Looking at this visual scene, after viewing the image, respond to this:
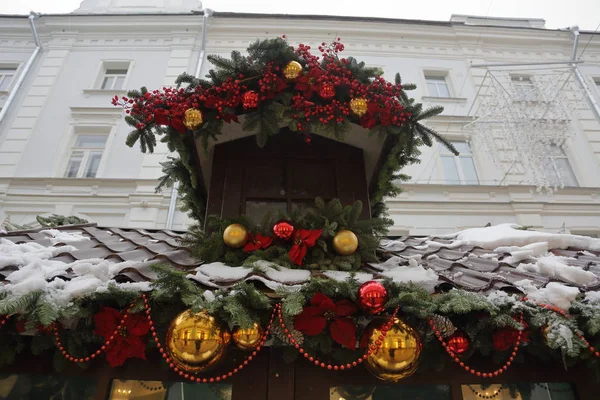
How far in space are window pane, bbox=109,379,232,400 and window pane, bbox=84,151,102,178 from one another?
877 centimetres

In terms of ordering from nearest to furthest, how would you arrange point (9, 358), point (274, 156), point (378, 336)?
point (378, 336), point (9, 358), point (274, 156)

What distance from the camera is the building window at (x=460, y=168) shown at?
9953 mm

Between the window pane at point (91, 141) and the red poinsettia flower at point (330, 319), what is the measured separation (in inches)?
397

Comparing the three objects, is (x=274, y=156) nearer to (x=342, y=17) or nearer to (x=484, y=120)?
(x=484, y=120)

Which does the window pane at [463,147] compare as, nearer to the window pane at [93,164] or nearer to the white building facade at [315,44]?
the white building facade at [315,44]

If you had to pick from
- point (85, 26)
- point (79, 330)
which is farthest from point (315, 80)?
point (85, 26)

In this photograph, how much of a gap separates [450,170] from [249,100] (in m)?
8.71

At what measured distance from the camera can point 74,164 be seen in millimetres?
9820

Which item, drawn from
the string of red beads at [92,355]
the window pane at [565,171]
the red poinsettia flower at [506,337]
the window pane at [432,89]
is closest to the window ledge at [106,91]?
the window pane at [432,89]

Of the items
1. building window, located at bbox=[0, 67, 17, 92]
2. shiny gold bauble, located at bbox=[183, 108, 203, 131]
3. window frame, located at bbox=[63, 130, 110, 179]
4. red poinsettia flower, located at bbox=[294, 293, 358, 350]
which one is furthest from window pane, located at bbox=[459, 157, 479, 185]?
building window, located at bbox=[0, 67, 17, 92]

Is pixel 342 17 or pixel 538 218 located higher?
pixel 342 17

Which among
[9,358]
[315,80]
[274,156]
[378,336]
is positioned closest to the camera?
[378,336]

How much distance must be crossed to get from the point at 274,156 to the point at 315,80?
27.0 inches

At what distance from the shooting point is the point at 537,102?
9250mm
